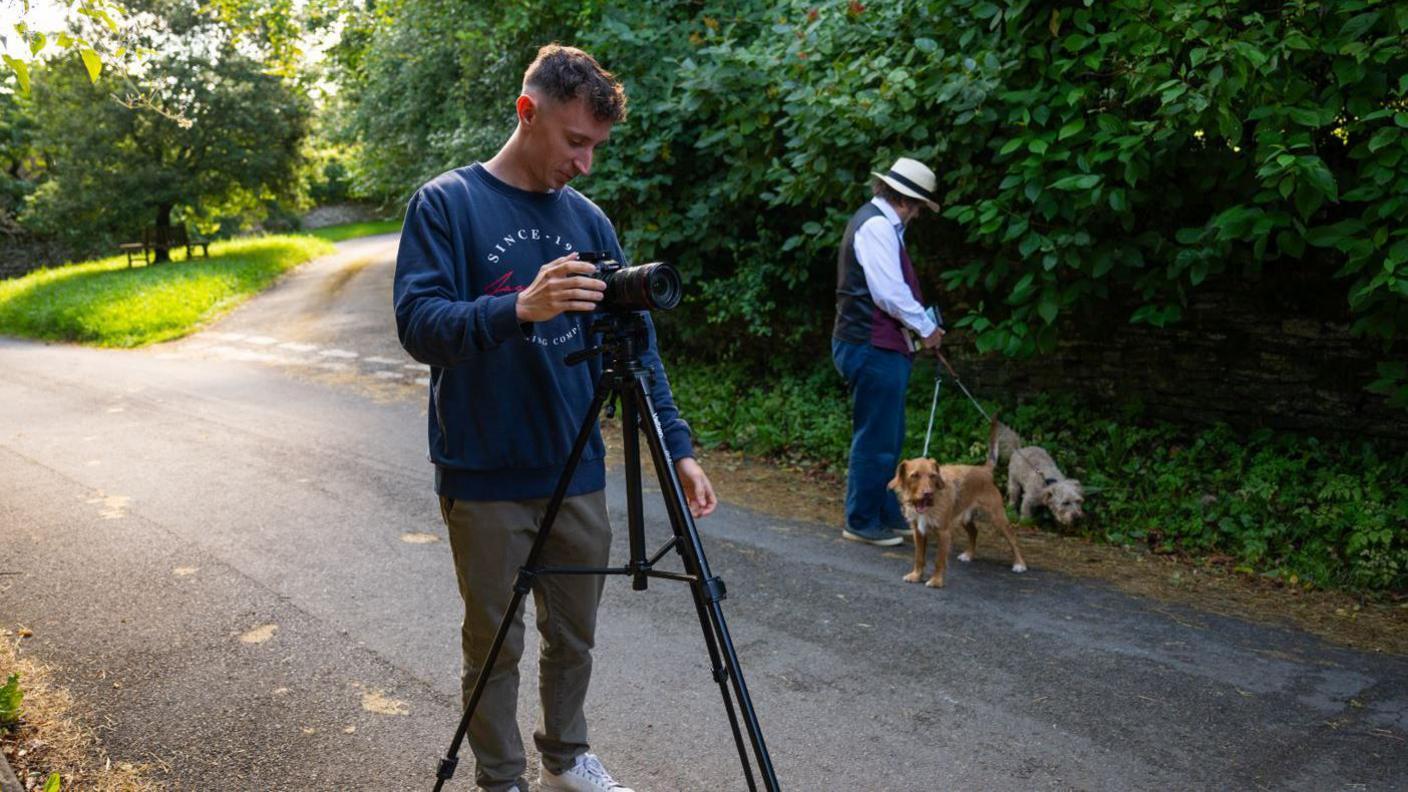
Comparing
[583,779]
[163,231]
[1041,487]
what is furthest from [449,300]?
[163,231]

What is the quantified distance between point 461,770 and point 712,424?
6.19 metres

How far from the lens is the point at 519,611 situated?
3145 millimetres

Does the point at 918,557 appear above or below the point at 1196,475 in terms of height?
below

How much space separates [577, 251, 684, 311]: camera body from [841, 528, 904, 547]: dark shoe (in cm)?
412

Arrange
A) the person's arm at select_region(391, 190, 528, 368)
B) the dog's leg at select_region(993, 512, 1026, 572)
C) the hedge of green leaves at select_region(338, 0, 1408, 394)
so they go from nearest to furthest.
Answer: the person's arm at select_region(391, 190, 528, 368) → the hedge of green leaves at select_region(338, 0, 1408, 394) → the dog's leg at select_region(993, 512, 1026, 572)

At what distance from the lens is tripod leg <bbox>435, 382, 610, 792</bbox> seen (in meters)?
2.85

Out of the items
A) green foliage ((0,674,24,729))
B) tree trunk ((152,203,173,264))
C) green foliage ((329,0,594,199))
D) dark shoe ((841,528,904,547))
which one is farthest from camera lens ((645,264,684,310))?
tree trunk ((152,203,173,264))

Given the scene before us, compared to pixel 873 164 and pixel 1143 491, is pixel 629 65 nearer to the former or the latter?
pixel 873 164

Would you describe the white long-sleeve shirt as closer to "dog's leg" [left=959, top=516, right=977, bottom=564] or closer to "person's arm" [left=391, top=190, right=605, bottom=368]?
"dog's leg" [left=959, top=516, right=977, bottom=564]

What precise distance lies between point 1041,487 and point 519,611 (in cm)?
456

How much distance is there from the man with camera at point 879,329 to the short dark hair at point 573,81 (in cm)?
355

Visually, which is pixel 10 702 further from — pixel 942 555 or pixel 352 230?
pixel 352 230

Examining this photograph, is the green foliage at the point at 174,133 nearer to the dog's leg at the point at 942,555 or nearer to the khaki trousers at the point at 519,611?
the dog's leg at the point at 942,555

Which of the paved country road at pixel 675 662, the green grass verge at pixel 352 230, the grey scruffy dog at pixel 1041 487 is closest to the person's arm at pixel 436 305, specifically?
the paved country road at pixel 675 662
